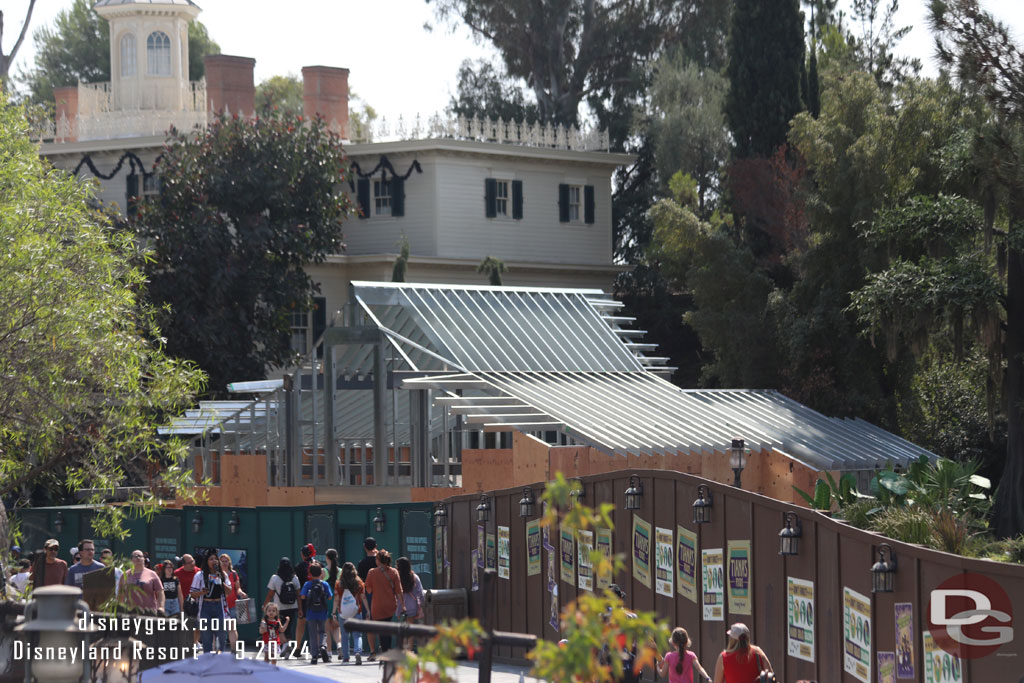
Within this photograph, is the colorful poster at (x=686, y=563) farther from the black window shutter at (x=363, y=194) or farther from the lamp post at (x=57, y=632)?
the black window shutter at (x=363, y=194)

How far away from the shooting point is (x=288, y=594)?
21.8 meters

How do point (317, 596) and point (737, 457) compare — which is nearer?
point (317, 596)

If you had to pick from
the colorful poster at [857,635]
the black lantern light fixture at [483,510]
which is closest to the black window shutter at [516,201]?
the black lantern light fixture at [483,510]

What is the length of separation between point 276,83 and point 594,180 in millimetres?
39824

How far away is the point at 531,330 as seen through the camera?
33.2 m

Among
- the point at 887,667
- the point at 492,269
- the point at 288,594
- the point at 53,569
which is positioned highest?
the point at 492,269

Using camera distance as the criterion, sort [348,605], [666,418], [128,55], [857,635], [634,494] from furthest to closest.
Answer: [128,55] → [666,418] → [348,605] → [634,494] → [857,635]

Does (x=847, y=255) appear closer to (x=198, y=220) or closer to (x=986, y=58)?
(x=986, y=58)

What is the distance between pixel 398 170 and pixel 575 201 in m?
6.42

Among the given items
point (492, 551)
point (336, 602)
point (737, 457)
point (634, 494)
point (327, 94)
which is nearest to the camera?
point (634, 494)

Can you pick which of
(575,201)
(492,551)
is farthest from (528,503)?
(575,201)

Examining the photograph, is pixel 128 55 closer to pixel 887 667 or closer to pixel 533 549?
pixel 533 549

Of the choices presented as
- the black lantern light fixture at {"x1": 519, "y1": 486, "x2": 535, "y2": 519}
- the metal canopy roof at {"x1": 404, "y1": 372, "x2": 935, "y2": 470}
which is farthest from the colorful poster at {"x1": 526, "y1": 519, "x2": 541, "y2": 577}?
the metal canopy roof at {"x1": 404, "y1": 372, "x2": 935, "y2": 470}

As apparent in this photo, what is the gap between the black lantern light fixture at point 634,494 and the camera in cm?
1920
